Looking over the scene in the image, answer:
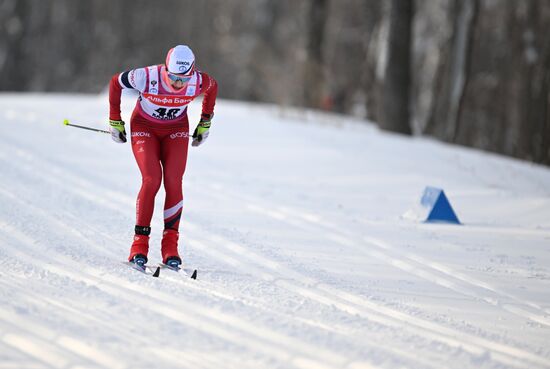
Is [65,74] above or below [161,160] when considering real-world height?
below

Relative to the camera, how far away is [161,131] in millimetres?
6145

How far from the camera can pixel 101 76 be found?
4269 centimetres

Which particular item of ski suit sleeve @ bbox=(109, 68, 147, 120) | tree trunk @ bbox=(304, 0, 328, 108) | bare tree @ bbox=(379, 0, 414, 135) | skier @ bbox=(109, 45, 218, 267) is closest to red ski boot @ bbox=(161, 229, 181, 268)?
skier @ bbox=(109, 45, 218, 267)

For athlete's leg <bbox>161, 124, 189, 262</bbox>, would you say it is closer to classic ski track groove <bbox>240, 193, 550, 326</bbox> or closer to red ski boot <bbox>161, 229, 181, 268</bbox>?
red ski boot <bbox>161, 229, 181, 268</bbox>

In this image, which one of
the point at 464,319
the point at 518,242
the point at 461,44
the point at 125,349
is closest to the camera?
the point at 125,349

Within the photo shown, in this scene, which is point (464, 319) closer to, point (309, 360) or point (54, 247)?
point (309, 360)

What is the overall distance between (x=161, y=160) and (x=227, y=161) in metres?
4.57

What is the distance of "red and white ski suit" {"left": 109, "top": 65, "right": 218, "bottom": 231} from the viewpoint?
5.96 m

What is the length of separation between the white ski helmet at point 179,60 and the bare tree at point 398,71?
8.86m

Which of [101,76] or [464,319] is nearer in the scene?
[464,319]

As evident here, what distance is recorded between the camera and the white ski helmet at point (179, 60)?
5777mm

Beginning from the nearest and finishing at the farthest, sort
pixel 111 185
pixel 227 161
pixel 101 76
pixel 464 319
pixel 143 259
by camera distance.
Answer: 1. pixel 464 319
2. pixel 143 259
3. pixel 111 185
4. pixel 227 161
5. pixel 101 76

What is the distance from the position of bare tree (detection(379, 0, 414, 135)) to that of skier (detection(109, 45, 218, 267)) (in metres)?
8.41

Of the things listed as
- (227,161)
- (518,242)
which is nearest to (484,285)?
(518,242)
